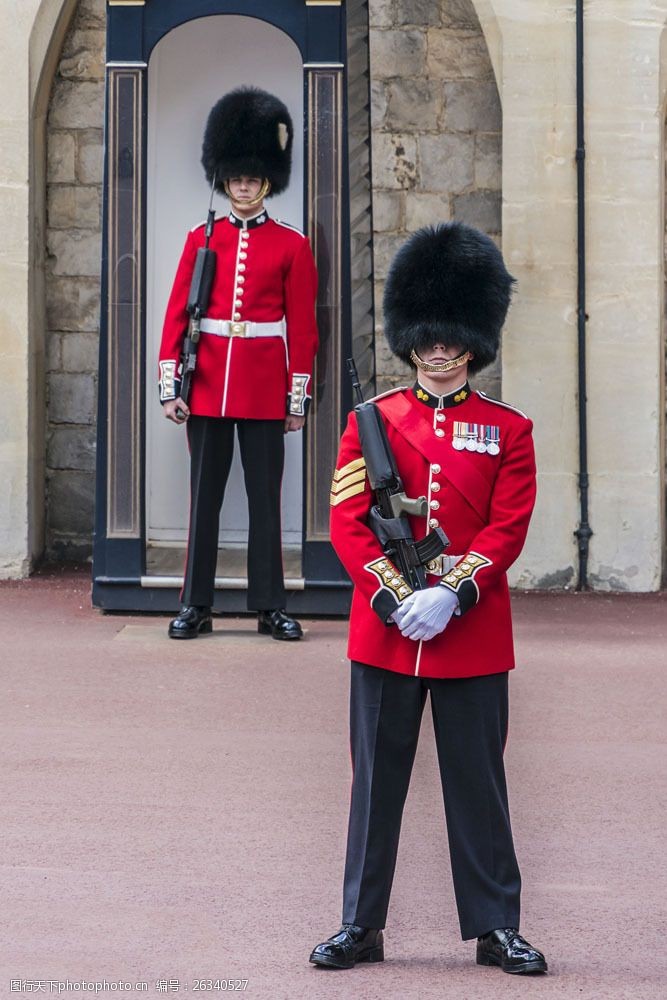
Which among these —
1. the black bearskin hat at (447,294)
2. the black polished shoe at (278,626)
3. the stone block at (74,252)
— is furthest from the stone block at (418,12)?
the black bearskin hat at (447,294)

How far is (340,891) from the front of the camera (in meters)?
3.50

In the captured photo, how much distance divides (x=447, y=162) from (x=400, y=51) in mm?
548

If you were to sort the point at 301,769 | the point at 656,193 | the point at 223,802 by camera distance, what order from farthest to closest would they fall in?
1. the point at 656,193
2. the point at 301,769
3. the point at 223,802

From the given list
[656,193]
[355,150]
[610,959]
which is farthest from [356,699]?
[656,193]

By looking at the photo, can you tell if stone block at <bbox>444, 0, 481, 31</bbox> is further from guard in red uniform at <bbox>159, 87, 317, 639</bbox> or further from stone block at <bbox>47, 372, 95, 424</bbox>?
stone block at <bbox>47, 372, 95, 424</bbox>

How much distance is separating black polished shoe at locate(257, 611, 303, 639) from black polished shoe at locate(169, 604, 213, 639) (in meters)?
0.20

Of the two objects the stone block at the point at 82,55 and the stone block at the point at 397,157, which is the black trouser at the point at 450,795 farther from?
the stone block at the point at 82,55

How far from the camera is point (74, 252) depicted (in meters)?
8.02

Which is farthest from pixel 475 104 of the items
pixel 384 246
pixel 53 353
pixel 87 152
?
pixel 53 353

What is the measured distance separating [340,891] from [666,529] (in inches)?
184

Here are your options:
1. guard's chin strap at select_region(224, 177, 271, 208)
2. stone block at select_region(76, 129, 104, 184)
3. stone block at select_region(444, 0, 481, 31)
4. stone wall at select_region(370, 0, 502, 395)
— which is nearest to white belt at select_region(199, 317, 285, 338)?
guard's chin strap at select_region(224, 177, 271, 208)

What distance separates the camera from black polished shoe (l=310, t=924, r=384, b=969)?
10.1 feet

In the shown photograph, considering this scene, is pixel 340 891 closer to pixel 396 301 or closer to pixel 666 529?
pixel 396 301

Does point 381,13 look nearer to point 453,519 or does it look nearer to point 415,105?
point 415,105
